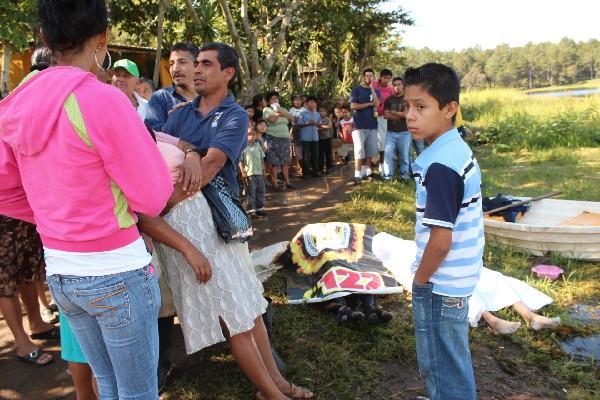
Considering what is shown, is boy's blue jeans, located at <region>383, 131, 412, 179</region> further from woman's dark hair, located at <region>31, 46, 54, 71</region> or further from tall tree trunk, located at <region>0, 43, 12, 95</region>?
woman's dark hair, located at <region>31, 46, 54, 71</region>

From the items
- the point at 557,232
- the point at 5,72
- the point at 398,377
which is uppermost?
the point at 5,72

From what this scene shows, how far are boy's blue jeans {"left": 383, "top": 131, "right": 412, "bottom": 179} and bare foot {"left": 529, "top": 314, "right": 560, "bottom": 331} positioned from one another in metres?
4.91

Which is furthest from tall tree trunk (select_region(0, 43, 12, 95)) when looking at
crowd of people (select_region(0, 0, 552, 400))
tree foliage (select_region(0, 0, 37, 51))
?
crowd of people (select_region(0, 0, 552, 400))

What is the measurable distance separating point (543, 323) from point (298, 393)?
1877 millimetres

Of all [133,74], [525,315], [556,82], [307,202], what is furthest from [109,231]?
[556,82]

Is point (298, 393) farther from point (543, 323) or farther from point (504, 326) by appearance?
point (543, 323)

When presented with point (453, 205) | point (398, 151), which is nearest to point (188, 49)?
point (453, 205)

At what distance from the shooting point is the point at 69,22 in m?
1.31

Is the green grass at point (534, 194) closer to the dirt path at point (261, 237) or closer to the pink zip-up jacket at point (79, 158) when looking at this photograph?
the dirt path at point (261, 237)

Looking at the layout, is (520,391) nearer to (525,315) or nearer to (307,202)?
(525,315)

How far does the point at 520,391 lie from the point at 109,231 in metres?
2.52

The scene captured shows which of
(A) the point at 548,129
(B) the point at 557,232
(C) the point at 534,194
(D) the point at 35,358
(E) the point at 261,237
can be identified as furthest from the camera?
(A) the point at 548,129

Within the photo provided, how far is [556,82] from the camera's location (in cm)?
6881

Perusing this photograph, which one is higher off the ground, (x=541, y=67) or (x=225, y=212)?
(x=541, y=67)
